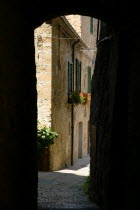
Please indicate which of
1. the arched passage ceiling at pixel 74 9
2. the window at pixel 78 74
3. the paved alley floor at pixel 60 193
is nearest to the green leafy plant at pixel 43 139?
the paved alley floor at pixel 60 193

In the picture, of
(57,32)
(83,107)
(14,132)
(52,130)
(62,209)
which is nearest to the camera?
(14,132)

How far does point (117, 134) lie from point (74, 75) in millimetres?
9700

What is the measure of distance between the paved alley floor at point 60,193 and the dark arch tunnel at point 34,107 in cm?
50

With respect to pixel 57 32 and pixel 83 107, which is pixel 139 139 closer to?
pixel 57 32

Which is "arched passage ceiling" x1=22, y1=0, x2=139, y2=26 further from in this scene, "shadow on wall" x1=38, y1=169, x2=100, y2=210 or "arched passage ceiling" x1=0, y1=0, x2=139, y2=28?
"shadow on wall" x1=38, y1=169, x2=100, y2=210

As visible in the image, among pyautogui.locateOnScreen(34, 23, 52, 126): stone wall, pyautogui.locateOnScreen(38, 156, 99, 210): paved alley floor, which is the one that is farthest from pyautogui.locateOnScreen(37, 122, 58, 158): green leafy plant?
pyautogui.locateOnScreen(38, 156, 99, 210): paved alley floor

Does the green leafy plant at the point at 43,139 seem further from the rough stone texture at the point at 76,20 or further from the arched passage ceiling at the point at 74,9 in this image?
the rough stone texture at the point at 76,20

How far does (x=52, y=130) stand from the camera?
10.9 m

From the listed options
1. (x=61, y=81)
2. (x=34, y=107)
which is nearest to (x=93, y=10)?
(x=34, y=107)

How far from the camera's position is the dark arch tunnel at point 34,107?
449 centimetres

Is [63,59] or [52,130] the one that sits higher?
[63,59]

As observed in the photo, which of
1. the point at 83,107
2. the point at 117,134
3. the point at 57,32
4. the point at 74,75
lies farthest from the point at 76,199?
the point at 83,107

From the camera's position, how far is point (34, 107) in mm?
5883

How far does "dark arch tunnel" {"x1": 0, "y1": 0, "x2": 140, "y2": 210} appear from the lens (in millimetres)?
4488
